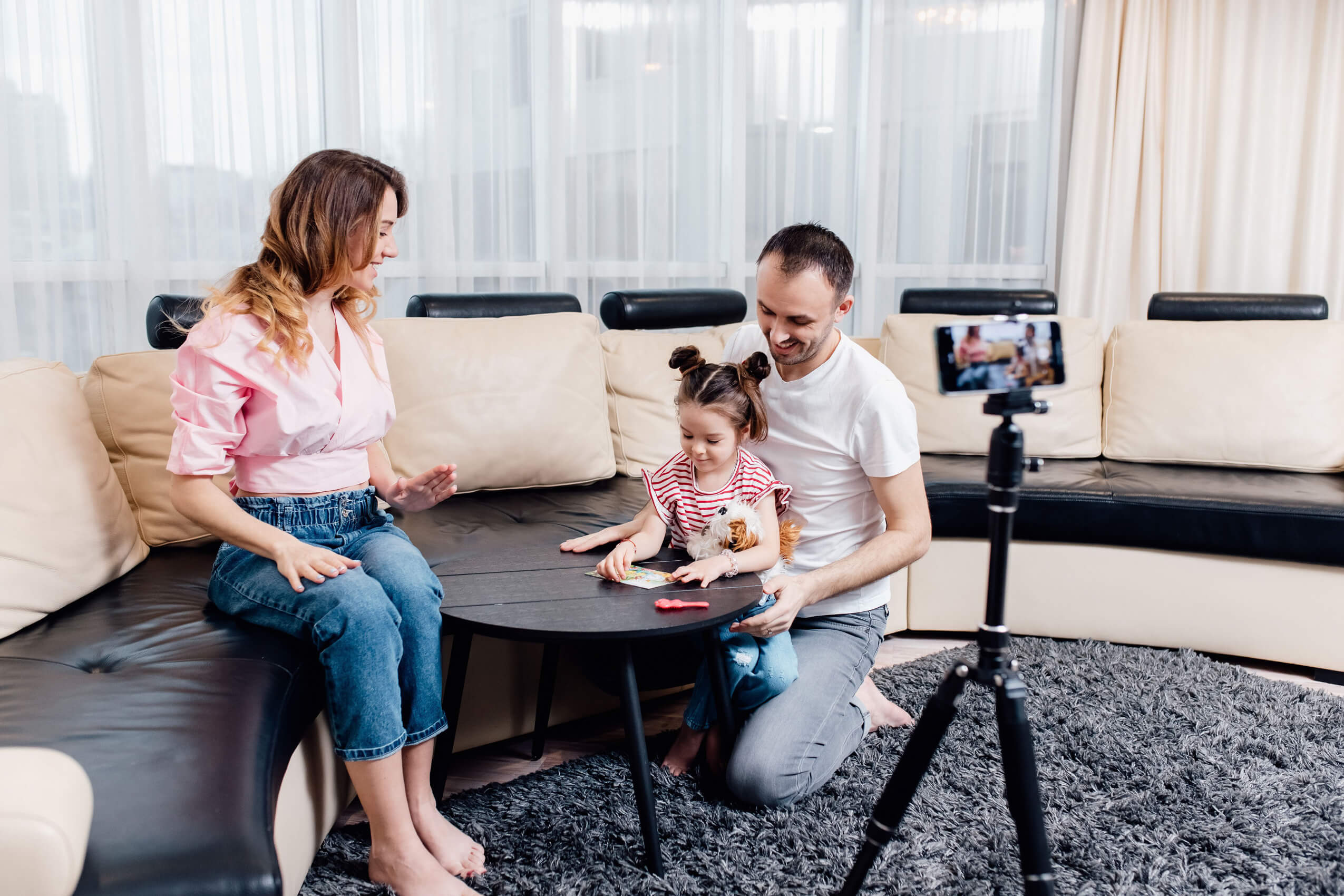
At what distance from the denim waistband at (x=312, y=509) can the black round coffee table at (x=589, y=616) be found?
19cm

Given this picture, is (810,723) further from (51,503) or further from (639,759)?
(51,503)

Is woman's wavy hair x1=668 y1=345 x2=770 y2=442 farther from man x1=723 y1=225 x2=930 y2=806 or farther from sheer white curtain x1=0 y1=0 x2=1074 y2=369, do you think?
sheer white curtain x1=0 y1=0 x2=1074 y2=369

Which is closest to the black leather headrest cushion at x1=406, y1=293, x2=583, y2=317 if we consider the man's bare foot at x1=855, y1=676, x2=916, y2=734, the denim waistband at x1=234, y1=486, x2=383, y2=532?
the denim waistband at x1=234, y1=486, x2=383, y2=532

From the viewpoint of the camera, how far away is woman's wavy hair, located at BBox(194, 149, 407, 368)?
1496mm

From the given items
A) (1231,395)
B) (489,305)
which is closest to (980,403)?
(1231,395)

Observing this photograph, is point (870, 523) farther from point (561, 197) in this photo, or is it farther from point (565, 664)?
point (561, 197)

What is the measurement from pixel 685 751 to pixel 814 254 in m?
0.90

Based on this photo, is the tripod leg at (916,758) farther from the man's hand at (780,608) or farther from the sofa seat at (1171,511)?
the sofa seat at (1171,511)

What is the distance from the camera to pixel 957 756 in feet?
6.00

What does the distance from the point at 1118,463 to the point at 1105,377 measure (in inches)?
11.2

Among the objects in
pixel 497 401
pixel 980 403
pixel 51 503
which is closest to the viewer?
pixel 51 503

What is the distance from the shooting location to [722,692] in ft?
5.39

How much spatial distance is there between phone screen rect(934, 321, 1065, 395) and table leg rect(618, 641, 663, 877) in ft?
1.98

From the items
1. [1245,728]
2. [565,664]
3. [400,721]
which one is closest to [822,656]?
[565,664]
